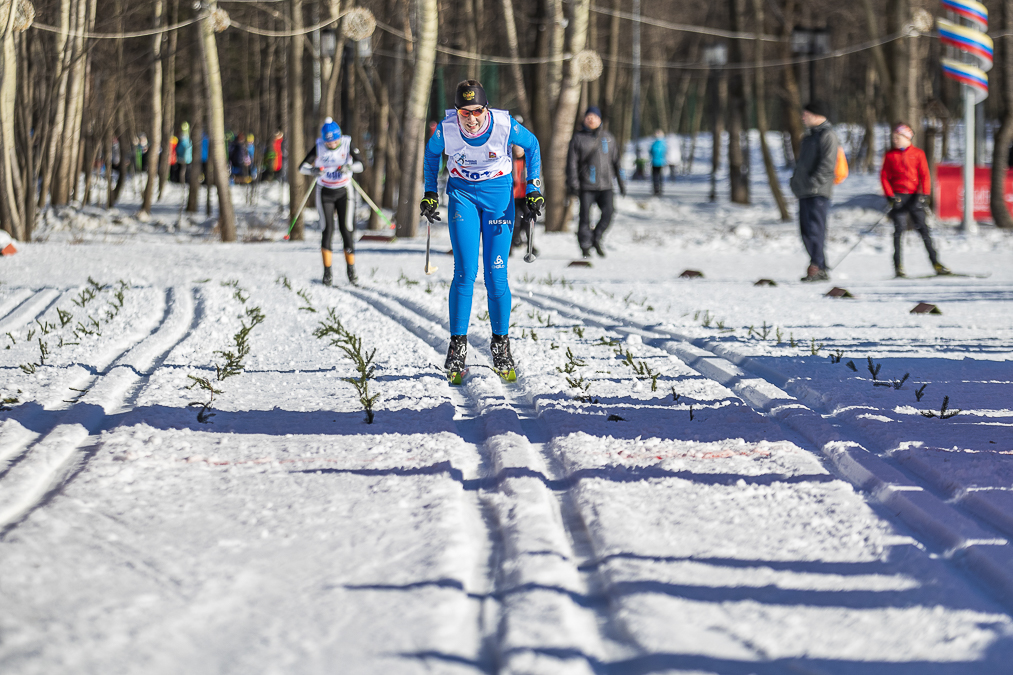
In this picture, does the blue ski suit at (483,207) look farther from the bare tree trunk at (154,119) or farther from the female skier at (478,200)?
the bare tree trunk at (154,119)

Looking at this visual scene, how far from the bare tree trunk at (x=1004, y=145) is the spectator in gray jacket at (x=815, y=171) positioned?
35.7 ft

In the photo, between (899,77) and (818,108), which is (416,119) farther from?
(899,77)

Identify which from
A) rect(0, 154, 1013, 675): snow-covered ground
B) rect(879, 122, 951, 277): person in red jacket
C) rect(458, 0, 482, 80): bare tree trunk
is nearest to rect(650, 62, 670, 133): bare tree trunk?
rect(458, 0, 482, 80): bare tree trunk

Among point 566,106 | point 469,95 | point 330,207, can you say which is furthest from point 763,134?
point 469,95

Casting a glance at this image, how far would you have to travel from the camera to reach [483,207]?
6367 mm

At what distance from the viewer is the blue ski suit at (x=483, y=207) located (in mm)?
6262

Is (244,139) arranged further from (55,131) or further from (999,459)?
(999,459)

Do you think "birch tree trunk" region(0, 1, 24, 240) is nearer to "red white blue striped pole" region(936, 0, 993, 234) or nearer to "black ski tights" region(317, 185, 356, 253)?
"black ski tights" region(317, 185, 356, 253)

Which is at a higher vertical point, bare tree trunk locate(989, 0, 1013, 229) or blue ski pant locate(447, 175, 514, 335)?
bare tree trunk locate(989, 0, 1013, 229)

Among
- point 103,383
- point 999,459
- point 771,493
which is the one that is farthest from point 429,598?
point 103,383

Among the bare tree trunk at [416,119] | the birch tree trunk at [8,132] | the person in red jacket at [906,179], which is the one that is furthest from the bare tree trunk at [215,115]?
the person in red jacket at [906,179]

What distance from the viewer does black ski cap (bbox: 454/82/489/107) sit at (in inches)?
237

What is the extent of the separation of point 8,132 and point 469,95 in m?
14.1

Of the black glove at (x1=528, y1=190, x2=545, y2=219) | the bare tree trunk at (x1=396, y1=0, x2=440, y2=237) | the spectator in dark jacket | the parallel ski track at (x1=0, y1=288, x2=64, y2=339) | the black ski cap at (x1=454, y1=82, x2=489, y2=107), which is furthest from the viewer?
the bare tree trunk at (x1=396, y1=0, x2=440, y2=237)
